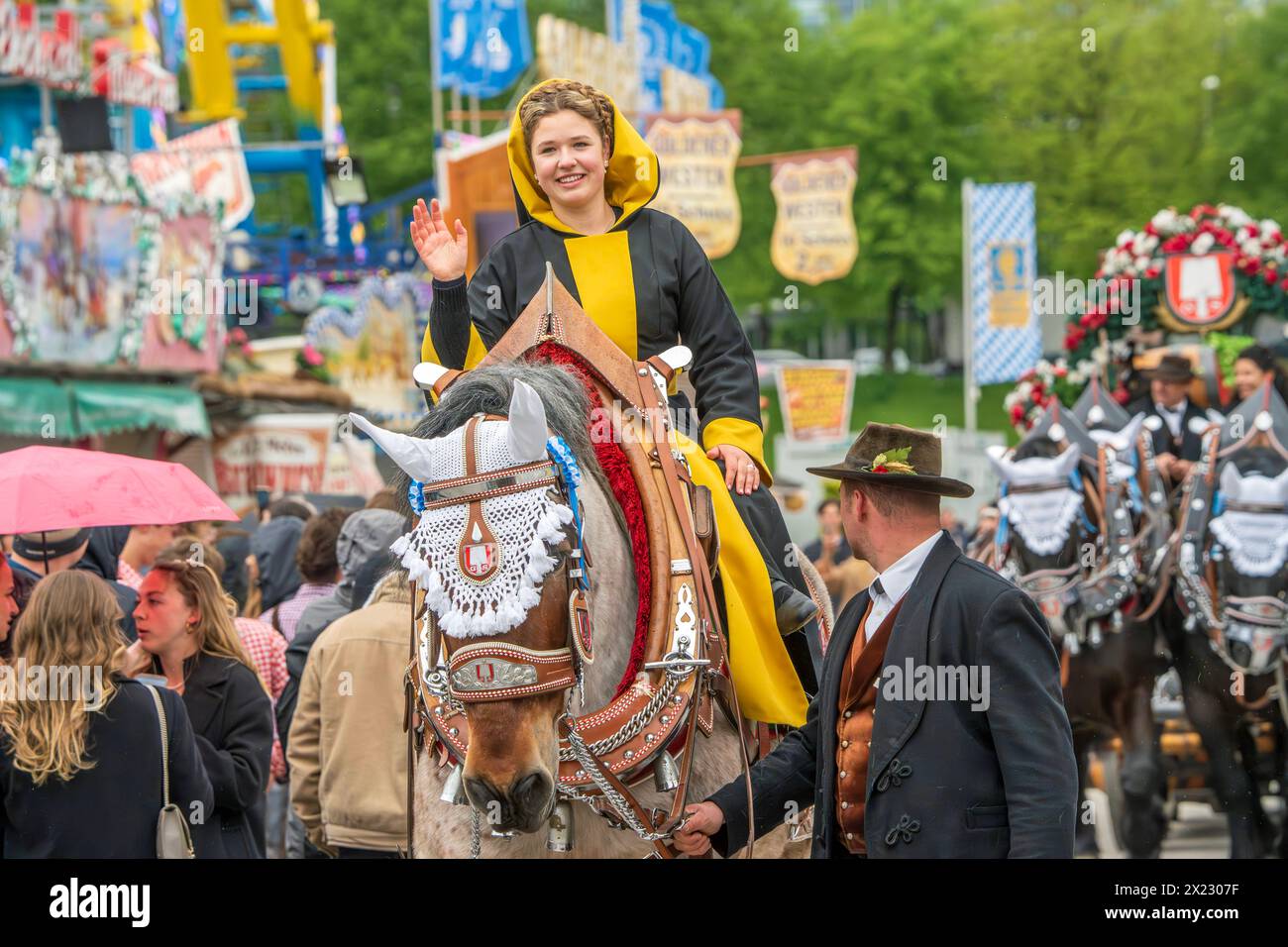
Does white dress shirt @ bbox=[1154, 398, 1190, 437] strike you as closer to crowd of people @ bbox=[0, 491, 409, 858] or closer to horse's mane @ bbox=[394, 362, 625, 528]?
crowd of people @ bbox=[0, 491, 409, 858]

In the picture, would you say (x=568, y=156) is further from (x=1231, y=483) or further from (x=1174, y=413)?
(x=1174, y=413)

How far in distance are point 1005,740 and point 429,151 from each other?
1509 inches

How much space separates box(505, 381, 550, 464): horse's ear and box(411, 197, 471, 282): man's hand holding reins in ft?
3.60

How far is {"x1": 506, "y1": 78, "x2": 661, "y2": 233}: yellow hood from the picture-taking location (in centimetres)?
555

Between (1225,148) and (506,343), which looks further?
(1225,148)

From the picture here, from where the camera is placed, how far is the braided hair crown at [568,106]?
5.41 metres

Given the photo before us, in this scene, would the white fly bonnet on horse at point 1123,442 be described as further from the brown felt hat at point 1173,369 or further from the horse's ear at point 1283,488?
the horse's ear at point 1283,488

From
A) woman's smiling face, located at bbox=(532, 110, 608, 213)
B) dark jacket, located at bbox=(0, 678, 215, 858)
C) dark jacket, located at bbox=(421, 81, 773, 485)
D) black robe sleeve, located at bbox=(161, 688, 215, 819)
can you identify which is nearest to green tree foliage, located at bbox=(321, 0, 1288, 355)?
dark jacket, located at bbox=(421, 81, 773, 485)

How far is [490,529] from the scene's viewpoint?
4.15 m

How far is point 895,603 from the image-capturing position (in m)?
4.31

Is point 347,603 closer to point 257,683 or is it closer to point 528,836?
point 257,683

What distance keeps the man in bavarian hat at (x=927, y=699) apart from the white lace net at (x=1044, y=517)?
6.03 metres

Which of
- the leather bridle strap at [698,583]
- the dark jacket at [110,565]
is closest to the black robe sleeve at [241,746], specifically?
the dark jacket at [110,565]

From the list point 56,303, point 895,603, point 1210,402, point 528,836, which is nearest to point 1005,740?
point 895,603
